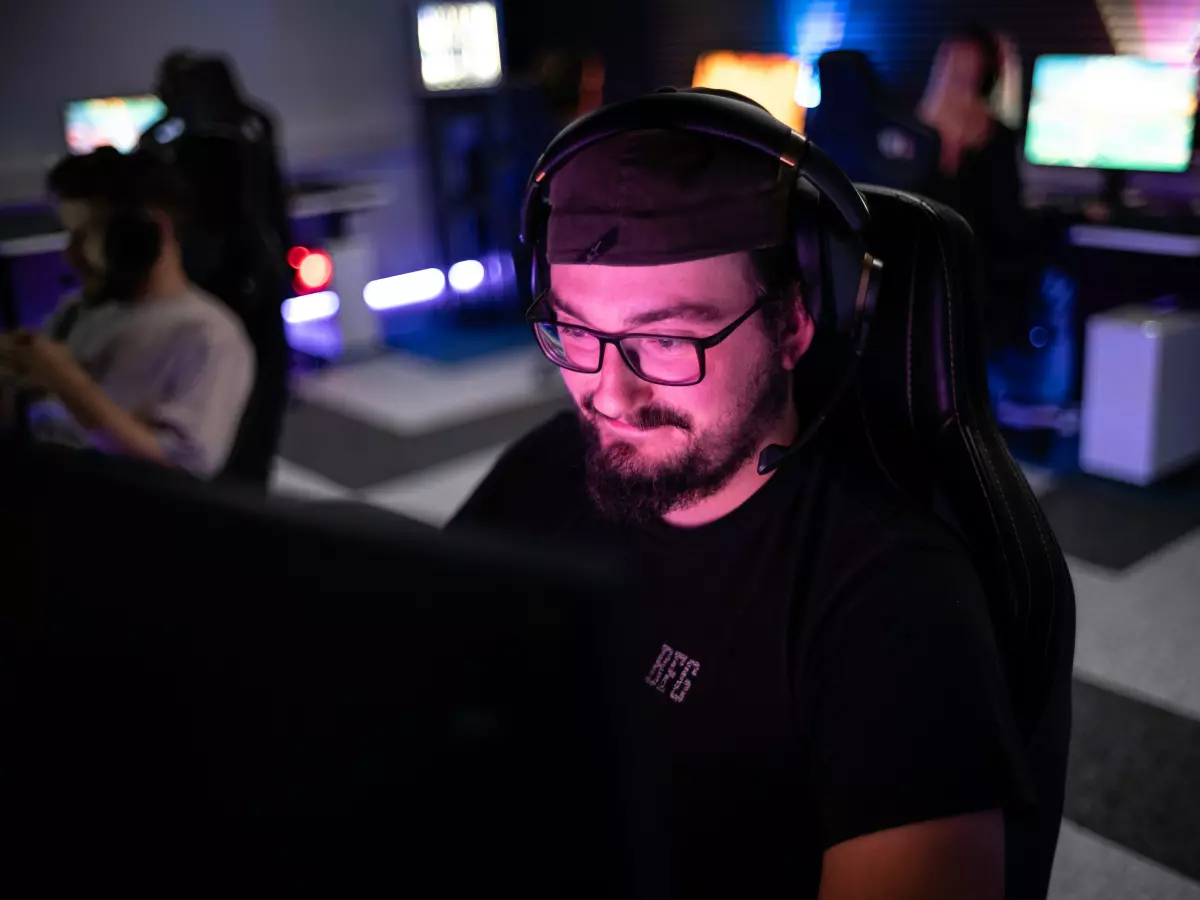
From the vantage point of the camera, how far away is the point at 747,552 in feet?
3.20

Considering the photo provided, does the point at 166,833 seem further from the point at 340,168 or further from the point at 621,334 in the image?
the point at 340,168

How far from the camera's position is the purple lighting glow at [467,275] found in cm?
632

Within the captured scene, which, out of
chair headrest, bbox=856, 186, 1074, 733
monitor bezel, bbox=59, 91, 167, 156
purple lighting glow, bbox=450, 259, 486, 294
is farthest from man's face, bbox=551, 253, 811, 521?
purple lighting glow, bbox=450, 259, 486, 294

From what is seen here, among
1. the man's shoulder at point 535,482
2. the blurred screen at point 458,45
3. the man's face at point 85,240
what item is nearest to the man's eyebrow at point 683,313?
the man's shoulder at point 535,482

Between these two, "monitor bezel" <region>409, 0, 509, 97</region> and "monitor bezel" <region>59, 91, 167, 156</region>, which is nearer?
"monitor bezel" <region>59, 91, 167, 156</region>

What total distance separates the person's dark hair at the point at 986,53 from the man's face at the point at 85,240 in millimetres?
2819

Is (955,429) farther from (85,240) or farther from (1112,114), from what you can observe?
(1112,114)

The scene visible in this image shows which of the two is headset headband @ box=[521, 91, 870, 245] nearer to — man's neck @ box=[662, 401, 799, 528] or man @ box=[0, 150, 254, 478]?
man's neck @ box=[662, 401, 799, 528]

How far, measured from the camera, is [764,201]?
94cm

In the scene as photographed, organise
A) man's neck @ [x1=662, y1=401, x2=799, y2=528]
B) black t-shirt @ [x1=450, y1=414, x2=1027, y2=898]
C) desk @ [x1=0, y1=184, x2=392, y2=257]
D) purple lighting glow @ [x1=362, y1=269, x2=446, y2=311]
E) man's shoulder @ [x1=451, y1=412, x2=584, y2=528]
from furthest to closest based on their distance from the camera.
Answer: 1. purple lighting glow @ [x1=362, y1=269, x2=446, y2=311]
2. desk @ [x1=0, y1=184, x2=392, y2=257]
3. man's shoulder @ [x1=451, y1=412, x2=584, y2=528]
4. man's neck @ [x1=662, y1=401, x2=799, y2=528]
5. black t-shirt @ [x1=450, y1=414, x2=1027, y2=898]

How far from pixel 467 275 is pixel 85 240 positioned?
4.29 metres

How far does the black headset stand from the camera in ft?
2.99

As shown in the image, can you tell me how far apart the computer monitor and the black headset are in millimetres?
571

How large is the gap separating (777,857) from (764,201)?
1.71ft
